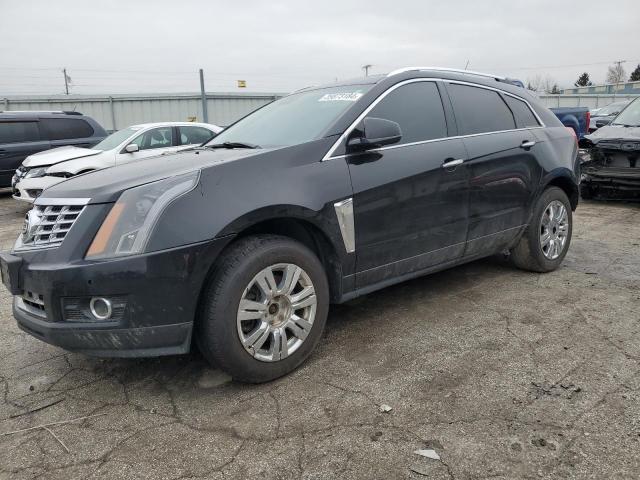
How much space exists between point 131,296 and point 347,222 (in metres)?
1.29

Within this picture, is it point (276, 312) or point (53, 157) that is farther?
point (53, 157)

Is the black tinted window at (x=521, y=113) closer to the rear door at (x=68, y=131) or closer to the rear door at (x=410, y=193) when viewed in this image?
the rear door at (x=410, y=193)

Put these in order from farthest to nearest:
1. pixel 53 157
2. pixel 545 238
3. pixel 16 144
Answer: pixel 16 144 < pixel 53 157 < pixel 545 238

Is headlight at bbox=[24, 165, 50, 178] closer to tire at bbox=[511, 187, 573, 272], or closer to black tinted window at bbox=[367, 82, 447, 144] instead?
black tinted window at bbox=[367, 82, 447, 144]

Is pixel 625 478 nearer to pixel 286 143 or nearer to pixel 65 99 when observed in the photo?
pixel 286 143

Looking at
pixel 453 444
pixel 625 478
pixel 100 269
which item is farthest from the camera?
pixel 100 269

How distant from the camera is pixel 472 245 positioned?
3.98 meters

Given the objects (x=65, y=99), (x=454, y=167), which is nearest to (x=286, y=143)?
(x=454, y=167)

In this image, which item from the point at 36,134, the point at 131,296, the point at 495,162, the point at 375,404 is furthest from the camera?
the point at 36,134

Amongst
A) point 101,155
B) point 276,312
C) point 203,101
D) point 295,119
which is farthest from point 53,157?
point 203,101

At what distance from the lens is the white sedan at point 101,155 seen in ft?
27.1

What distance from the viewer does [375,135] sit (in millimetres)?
3127

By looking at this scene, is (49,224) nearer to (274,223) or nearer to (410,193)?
(274,223)

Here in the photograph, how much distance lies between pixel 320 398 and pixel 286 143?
153cm
